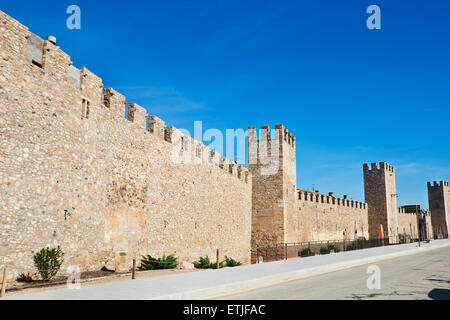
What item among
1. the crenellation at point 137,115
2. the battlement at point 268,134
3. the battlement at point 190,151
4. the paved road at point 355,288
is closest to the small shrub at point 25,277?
the paved road at point 355,288

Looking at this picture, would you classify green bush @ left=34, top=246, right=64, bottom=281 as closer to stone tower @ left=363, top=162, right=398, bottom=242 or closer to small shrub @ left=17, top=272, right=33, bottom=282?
small shrub @ left=17, top=272, right=33, bottom=282

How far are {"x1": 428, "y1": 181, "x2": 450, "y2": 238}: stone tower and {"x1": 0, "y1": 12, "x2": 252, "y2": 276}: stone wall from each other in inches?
2391

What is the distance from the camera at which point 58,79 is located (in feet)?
39.5

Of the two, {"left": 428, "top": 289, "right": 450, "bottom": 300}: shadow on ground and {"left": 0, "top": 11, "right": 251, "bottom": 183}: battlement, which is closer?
{"left": 428, "top": 289, "right": 450, "bottom": 300}: shadow on ground

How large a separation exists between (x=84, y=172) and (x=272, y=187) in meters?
18.2

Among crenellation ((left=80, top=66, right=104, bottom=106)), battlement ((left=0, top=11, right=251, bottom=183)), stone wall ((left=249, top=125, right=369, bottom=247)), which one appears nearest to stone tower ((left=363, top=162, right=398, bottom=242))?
stone wall ((left=249, top=125, right=369, bottom=247))

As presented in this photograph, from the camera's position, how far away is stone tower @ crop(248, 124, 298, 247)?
2853cm

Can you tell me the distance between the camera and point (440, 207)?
2687 inches

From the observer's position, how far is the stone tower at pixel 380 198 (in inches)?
1897

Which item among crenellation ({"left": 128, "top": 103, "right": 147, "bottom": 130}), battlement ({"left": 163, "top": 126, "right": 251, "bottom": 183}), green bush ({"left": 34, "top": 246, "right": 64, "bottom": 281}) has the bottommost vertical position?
green bush ({"left": 34, "top": 246, "right": 64, "bottom": 281})

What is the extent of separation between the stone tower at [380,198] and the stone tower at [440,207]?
22639 millimetres

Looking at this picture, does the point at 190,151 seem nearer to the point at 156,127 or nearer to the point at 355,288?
the point at 156,127
